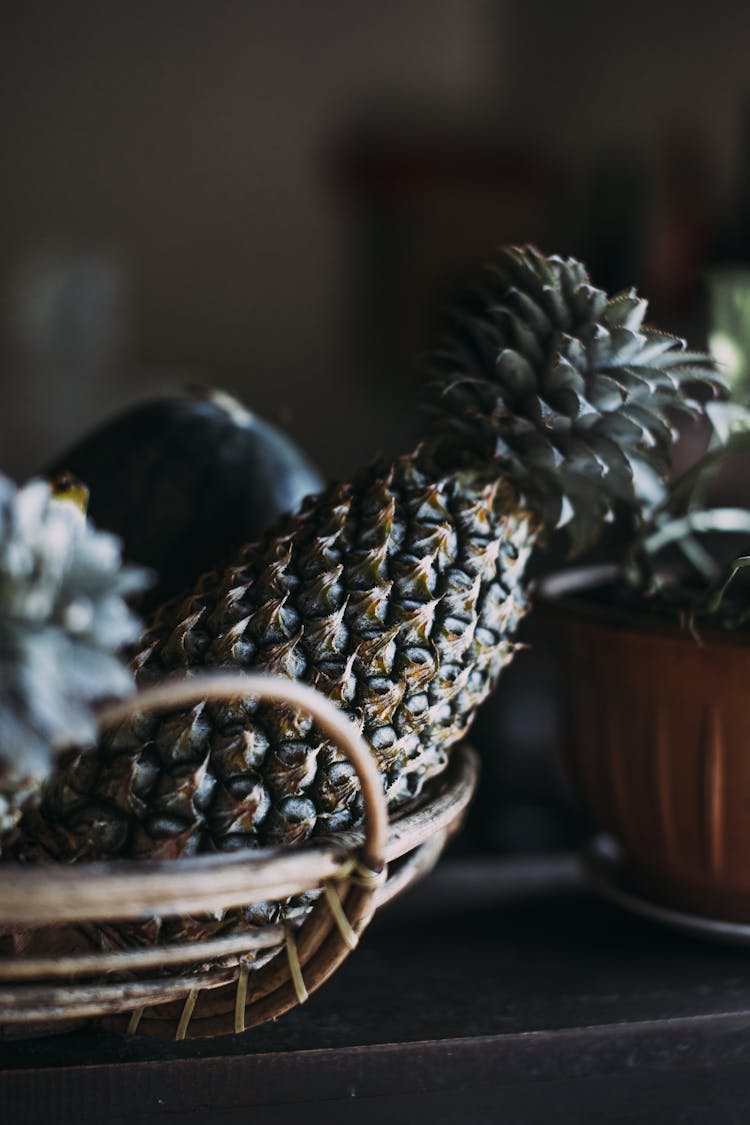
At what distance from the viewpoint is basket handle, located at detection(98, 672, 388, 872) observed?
Answer: 0.39 metres

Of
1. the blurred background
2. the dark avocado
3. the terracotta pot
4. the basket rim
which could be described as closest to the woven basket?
the basket rim

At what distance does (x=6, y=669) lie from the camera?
1.26ft

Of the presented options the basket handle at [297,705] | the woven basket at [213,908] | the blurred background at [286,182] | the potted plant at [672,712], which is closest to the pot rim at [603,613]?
the potted plant at [672,712]

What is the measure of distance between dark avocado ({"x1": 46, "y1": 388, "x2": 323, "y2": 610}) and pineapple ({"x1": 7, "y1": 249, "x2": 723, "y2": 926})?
0.49ft

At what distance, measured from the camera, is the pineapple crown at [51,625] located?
0.38m

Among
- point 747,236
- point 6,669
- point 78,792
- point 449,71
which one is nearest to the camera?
point 6,669

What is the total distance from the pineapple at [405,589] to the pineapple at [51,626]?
9cm

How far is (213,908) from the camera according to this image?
1.40 feet

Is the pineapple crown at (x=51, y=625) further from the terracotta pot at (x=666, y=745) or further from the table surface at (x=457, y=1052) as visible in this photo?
the terracotta pot at (x=666, y=745)

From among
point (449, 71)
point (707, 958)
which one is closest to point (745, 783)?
point (707, 958)

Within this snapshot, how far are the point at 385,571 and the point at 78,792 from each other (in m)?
0.20

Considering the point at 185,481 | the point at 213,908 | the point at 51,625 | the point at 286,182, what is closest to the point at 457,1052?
the point at 213,908

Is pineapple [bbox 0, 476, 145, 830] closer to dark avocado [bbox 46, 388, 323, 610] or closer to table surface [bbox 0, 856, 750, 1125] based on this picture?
table surface [bbox 0, 856, 750, 1125]

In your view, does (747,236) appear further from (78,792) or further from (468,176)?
(78,792)
